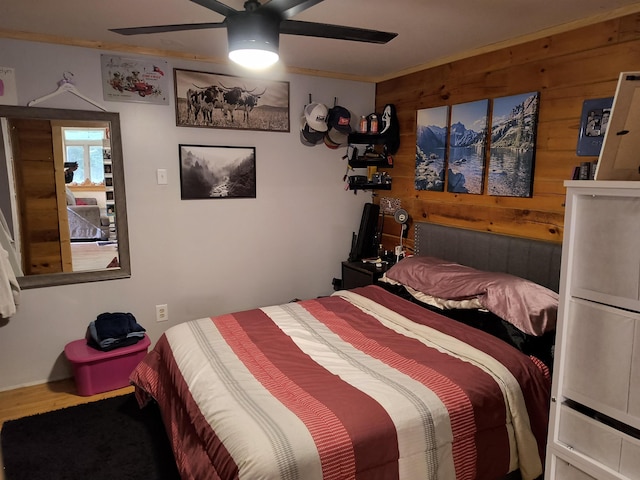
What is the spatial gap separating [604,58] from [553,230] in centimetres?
96

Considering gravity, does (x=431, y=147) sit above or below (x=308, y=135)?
below

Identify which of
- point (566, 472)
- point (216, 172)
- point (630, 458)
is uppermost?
point (216, 172)

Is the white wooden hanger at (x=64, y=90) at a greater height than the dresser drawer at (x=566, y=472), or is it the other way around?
the white wooden hanger at (x=64, y=90)

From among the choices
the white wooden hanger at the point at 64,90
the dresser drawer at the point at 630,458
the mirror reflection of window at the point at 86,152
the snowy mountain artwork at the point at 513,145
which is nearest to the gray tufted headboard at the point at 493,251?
the snowy mountain artwork at the point at 513,145

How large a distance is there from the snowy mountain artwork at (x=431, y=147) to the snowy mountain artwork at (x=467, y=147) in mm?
73

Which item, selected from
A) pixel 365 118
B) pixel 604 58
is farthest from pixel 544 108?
pixel 365 118

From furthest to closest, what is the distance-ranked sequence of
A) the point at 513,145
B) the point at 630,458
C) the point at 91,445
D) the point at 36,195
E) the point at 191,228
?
the point at 191,228 → the point at 36,195 → the point at 513,145 → the point at 91,445 → the point at 630,458

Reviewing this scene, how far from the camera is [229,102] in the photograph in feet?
11.0

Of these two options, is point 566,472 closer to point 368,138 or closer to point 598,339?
point 598,339

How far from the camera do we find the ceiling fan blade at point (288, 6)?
1532mm

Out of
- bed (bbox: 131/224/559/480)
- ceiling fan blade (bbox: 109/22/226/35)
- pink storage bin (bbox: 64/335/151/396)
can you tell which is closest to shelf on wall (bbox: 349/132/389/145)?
bed (bbox: 131/224/559/480)

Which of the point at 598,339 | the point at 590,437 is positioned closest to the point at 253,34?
the point at 598,339

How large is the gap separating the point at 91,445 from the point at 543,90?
3277 millimetres

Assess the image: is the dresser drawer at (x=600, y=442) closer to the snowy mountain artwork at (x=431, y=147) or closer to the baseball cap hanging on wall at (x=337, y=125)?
the snowy mountain artwork at (x=431, y=147)
